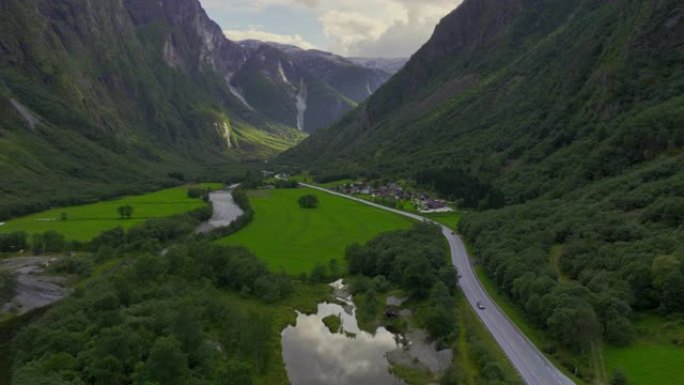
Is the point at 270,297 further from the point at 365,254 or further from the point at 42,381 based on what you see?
the point at 42,381

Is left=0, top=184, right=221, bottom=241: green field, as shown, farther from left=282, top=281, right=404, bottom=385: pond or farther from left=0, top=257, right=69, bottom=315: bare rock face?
left=282, top=281, right=404, bottom=385: pond

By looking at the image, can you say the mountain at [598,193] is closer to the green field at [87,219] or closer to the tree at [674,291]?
the tree at [674,291]

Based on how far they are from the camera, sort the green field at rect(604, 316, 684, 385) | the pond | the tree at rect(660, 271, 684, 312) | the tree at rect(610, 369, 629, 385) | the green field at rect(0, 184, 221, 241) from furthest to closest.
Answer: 1. the green field at rect(0, 184, 221, 241)
2. the pond
3. the tree at rect(660, 271, 684, 312)
4. the green field at rect(604, 316, 684, 385)
5. the tree at rect(610, 369, 629, 385)

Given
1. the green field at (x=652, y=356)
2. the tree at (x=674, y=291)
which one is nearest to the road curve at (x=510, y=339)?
the green field at (x=652, y=356)

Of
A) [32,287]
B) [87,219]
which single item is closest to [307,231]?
[87,219]

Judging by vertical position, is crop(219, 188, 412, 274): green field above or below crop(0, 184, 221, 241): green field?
above

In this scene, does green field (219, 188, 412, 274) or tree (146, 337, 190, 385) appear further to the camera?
green field (219, 188, 412, 274)

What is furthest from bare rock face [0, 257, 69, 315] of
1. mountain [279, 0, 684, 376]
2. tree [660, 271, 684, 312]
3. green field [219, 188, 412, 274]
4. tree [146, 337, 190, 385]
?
tree [660, 271, 684, 312]
